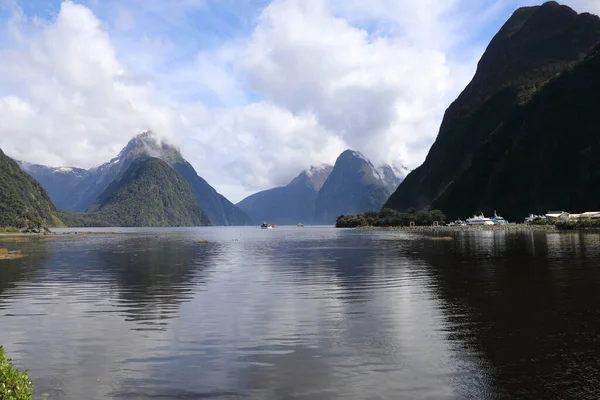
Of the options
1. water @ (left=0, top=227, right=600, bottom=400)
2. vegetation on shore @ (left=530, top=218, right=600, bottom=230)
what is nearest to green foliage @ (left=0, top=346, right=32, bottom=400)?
water @ (left=0, top=227, right=600, bottom=400)

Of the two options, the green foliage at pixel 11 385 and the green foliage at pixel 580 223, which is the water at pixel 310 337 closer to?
the green foliage at pixel 11 385

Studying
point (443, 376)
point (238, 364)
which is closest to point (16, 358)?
point (238, 364)

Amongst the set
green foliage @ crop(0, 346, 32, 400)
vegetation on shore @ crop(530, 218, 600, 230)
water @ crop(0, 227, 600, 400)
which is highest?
vegetation on shore @ crop(530, 218, 600, 230)

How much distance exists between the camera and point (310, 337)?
929 inches

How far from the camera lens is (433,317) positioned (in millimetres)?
27906

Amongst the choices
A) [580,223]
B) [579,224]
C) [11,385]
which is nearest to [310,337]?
[11,385]

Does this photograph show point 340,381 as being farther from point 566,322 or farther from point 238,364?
point 566,322

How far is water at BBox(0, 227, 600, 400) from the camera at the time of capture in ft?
54.0

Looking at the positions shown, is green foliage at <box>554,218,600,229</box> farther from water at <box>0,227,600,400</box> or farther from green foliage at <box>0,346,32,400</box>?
green foliage at <box>0,346,32,400</box>

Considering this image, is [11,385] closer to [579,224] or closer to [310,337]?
[310,337]

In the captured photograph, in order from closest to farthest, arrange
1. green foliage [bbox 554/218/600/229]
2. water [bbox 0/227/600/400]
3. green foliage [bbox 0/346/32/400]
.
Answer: green foliage [bbox 0/346/32/400], water [bbox 0/227/600/400], green foliage [bbox 554/218/600/229]

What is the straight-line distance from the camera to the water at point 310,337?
648 inches

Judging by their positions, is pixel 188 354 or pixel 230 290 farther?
pixel 230 290

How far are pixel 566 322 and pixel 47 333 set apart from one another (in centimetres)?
2594
